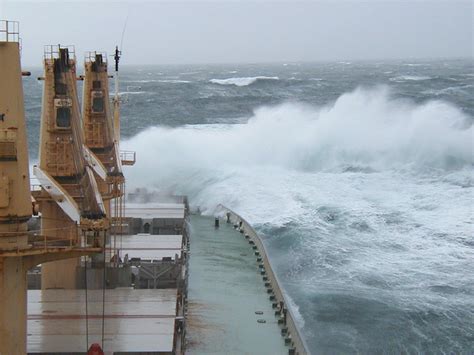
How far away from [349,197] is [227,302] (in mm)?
23255

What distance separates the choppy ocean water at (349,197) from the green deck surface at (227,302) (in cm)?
188

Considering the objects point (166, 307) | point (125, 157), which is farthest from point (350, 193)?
point (166, 307)

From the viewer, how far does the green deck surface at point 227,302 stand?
18.4 metres

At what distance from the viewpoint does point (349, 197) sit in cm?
4391

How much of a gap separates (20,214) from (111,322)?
5342 mm

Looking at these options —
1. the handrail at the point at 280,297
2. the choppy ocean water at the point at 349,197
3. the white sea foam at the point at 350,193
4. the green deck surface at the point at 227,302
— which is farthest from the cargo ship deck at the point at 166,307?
the white sea foam at the point at 350,193

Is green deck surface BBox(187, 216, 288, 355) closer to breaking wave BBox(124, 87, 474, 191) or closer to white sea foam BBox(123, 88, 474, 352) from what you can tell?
white sea foam BBox(123, 88, 474, 352)

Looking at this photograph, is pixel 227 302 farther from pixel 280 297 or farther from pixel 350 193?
pixel 350 193

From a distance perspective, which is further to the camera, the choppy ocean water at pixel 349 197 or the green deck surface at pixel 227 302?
the choppy ocean water at pixel 349 197

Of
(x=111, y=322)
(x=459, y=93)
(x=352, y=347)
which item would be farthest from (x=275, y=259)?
(x=459, y=93)

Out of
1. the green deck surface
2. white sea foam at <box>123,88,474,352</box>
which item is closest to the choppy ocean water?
white sea foam at <box>123,88,474,352</box>

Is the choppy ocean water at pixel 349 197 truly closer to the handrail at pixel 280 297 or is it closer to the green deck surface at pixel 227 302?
the handrail at pixel 280 297

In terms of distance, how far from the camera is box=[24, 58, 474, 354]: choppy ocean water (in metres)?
24.5

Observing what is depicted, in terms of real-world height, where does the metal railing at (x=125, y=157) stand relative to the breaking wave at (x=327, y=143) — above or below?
above
